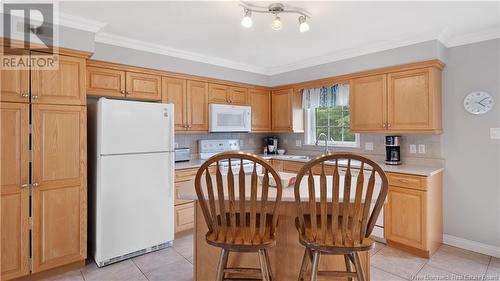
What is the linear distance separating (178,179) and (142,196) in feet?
1.79

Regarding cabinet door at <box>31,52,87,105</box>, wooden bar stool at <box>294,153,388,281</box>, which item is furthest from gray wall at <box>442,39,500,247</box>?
cabinet door at <box>31,52,87,105</box>

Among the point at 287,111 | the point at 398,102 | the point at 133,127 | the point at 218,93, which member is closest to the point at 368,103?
the point at 398,102

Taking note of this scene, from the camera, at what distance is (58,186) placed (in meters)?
2.38

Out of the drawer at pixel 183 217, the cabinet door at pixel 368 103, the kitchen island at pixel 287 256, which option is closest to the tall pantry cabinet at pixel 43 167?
the drawer at pixel 183 217

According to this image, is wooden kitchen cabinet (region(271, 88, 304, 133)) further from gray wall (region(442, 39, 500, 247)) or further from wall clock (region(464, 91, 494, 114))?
wall clock (region(464, 91, 494, 114))

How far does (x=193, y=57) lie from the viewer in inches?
143

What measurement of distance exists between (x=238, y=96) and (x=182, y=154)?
1264mm

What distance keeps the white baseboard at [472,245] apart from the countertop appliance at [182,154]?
3.24 metres

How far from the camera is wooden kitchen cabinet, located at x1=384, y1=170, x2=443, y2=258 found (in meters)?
2.70

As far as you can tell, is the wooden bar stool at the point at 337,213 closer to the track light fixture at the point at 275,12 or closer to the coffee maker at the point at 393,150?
the track light fixture at the point at 275,12

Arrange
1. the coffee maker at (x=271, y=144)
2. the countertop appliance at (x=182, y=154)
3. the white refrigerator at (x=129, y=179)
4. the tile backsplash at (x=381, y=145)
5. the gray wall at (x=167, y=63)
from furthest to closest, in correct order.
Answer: the coffee maker at (x=271, y=144) < the countertop appliance at (x=182, y=154) < the tile backsplash at (x=381, y=145) < the gray wall at (x=167, y=63) < the white refrigerator at (x=129, y=179)

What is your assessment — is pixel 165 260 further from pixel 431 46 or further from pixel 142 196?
pixel 431 46

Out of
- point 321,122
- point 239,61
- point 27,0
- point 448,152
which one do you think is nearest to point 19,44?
point 27,0

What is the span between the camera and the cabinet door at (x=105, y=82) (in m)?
2.89
